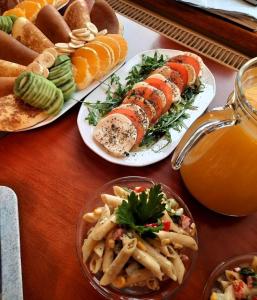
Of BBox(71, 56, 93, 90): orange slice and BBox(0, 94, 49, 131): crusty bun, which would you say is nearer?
BBox(0, 94, 49, 131): crusty bun

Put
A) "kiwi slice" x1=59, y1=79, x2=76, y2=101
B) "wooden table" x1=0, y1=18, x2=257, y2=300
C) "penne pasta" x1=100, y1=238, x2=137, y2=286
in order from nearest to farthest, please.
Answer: "penne pasta" x1=100, y1=238, x2=137, y2=286
"wooden table" x1=0, y1=18, x2=257, y2=300
"kiwi slice" x1=59, y1=79, x2=76, y2=101

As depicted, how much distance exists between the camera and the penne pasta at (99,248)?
2.06ft

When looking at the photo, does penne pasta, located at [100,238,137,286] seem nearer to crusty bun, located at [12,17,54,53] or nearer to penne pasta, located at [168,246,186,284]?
penne pasta, located at [168,246,186,284]

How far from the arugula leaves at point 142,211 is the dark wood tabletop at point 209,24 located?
35.7 inches

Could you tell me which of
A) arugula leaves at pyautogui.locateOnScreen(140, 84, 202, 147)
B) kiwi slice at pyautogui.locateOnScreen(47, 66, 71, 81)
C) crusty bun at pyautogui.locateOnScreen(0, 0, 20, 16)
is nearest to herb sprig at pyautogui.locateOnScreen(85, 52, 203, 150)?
arugula leaves at pyautogui.locateOnScreen(140, 84, 202, 147)

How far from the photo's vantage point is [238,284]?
61 centimetres

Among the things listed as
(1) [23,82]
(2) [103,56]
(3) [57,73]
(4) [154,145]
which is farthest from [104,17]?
(4) [154,145]

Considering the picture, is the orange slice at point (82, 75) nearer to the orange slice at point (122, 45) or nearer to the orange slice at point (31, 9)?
the orange slice at point (122, 45)

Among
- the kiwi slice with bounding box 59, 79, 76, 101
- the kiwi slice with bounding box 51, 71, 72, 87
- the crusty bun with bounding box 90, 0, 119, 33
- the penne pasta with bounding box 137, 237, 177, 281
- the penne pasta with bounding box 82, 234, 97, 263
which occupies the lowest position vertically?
the penne pasta with bounding box 82, 234, 97, 263

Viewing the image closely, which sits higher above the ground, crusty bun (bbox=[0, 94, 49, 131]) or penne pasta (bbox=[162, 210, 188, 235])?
penne pasta (bbox=[162, 210, 188, 235])

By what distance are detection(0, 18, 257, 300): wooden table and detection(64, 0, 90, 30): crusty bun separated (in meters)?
0.34

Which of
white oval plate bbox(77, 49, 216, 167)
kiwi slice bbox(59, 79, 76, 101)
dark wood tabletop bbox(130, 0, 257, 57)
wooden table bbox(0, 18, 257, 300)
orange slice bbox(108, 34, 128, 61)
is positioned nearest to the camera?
wooden table bbox(0, 18, 257, 300)

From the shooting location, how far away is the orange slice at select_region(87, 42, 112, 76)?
1042mm

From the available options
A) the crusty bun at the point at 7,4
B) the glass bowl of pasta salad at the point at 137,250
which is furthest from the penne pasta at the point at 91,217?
the crusty bun at the point at 7,4
